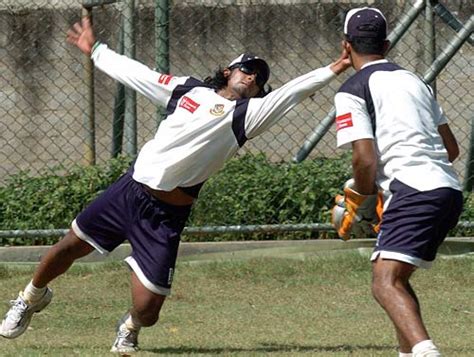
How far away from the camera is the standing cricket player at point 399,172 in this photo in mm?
5977

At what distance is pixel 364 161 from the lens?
600 centimetres

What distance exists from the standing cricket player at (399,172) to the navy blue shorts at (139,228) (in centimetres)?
146

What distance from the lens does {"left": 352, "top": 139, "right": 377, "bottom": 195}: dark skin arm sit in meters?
5.99

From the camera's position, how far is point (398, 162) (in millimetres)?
6051

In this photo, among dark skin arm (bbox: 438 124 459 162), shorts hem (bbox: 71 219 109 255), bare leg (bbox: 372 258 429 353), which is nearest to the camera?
bare leg (bbox: 372 258 429 353)

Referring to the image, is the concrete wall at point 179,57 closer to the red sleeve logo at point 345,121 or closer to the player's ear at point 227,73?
the player's ear at point 227,73

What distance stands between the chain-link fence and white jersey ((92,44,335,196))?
350 centimetres

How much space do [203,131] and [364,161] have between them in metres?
1.42

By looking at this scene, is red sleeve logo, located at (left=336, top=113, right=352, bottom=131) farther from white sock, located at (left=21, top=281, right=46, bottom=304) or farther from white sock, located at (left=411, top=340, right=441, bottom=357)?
white sock, located at (left=21, top=281, right=46, bottom=304)

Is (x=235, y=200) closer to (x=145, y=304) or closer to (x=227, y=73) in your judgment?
(x=227, y=73)

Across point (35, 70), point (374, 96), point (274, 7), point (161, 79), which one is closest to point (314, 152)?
point (274, 7)

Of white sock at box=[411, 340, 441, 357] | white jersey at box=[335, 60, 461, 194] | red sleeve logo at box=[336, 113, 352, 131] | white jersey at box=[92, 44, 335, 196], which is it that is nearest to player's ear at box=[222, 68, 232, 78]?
white jersey at box=[92, 44, 335, 196]

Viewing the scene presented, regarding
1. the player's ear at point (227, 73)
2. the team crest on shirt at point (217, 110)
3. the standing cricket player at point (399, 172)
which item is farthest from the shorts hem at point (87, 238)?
the standing cricket player at point (399, 172)

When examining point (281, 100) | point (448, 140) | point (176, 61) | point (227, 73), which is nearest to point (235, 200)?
point (176, 61)
